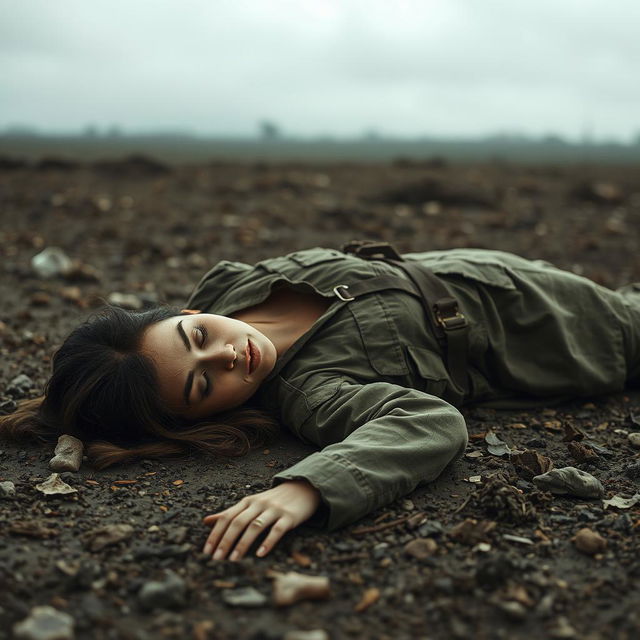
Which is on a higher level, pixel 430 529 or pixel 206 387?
pixel 206 387

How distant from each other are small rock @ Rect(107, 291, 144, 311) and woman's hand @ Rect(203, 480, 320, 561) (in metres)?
2.65

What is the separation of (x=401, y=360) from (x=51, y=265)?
353cm

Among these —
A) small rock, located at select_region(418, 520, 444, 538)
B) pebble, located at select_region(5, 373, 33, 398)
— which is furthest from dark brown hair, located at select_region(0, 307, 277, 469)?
small rock, located at select_region(418, 520, 444, 538)

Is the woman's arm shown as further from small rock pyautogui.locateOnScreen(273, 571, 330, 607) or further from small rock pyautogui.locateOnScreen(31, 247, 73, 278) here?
small rock pyautogui.locateOnScreen(31, 247, 73, 278)

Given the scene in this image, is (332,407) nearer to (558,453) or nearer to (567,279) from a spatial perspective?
(558,453)

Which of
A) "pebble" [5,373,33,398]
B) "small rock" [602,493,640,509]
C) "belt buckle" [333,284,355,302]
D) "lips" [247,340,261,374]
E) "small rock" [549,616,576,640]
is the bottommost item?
"small rock" [549,616,576,640]

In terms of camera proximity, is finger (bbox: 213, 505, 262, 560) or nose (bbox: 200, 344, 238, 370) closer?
finger (bbox: 213, 505, 262, 560)

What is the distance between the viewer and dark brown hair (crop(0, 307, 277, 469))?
2.50 m

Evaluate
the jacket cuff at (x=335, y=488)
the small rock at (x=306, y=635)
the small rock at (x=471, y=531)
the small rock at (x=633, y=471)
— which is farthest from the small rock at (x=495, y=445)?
the small rock at (x=306, y=635)

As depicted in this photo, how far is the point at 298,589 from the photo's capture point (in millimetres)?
1760

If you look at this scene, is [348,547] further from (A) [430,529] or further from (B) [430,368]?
(B) [430,368]

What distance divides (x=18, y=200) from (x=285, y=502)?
748 cm

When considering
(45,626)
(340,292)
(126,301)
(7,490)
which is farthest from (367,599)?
(126,301)

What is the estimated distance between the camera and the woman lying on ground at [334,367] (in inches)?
85.4
